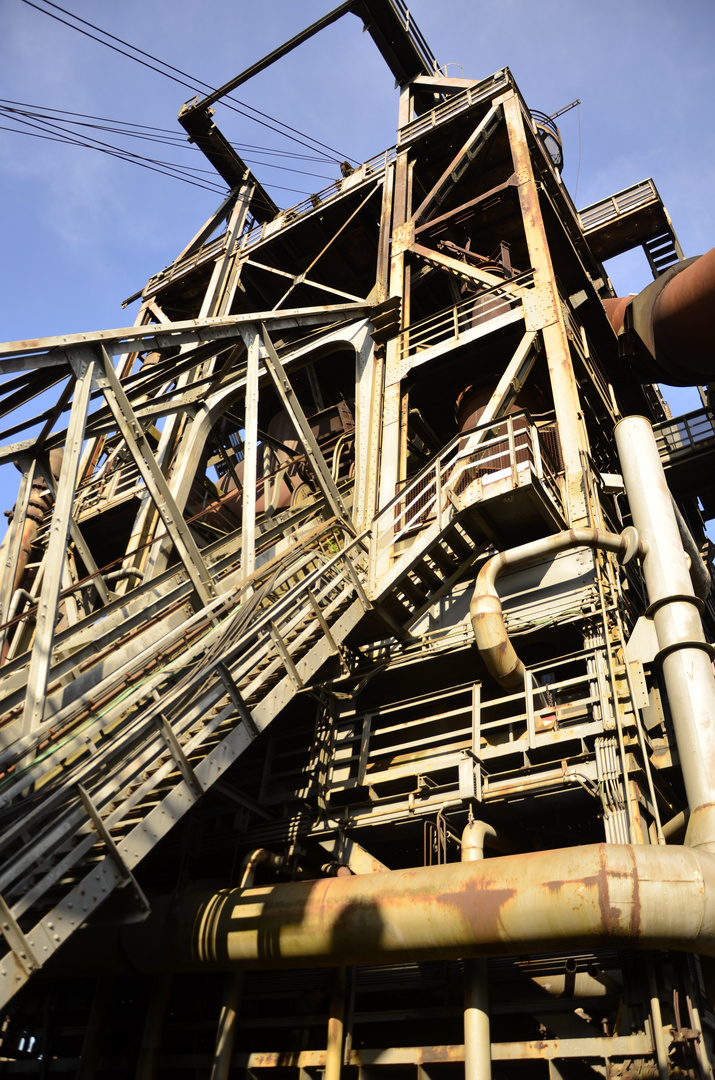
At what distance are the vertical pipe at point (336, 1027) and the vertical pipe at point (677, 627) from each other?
12.4ft

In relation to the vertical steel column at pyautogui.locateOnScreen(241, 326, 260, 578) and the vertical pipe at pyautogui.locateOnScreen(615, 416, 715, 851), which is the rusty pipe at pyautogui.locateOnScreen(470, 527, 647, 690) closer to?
the vertical pipe at pyautogui.locateOnScreen(615, 416, 715, 851)

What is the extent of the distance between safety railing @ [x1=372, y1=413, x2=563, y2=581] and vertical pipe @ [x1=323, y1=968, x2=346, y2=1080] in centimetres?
489

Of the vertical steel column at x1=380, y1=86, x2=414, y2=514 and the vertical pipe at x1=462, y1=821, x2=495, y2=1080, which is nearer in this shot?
the vertical pipe at x1=462, y1=821, x2=495, y2=1080

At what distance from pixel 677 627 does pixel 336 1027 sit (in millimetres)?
5352

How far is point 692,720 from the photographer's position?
782cm

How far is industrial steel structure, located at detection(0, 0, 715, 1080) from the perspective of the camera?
6.60m

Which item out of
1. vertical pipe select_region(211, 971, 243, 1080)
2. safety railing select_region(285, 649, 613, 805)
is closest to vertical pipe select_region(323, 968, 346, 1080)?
vertical pipe select_region(211, 971, 243, 1080)

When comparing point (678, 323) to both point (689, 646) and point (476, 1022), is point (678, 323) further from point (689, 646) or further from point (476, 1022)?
point (476, 1022)

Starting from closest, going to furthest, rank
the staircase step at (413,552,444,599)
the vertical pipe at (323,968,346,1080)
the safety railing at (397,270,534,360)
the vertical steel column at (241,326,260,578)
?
the vertical pipe at (323,968,346,1080), the vertical steel column at (241,326,260,578), the staircase step at (413,552,444,599), the safety railing at (397,270,534,360)

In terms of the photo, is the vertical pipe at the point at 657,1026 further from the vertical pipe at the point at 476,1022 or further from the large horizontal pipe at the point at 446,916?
the vertical pipe at the point at 476,1022

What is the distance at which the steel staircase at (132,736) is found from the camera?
5793 mm

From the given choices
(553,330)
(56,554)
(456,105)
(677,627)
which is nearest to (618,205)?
(456,105)

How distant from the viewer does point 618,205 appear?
2277 cm

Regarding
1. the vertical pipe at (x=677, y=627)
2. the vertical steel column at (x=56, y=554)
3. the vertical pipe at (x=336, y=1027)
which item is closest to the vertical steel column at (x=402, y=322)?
the vertical pipe at (x=677, y=627)
